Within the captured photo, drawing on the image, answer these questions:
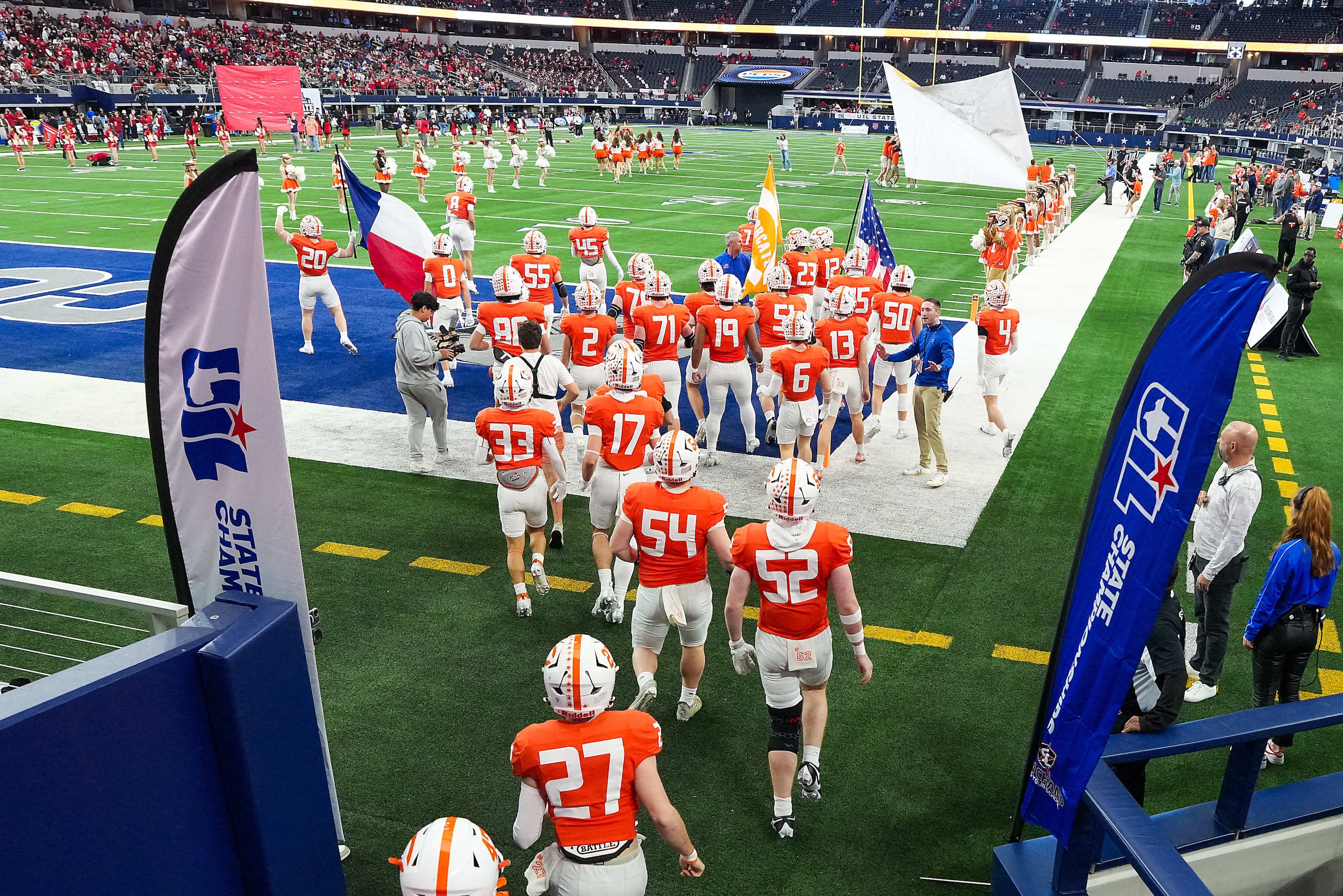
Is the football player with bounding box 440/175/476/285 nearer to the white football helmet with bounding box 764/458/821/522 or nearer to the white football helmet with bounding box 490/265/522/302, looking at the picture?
the white football helmet with bounding box 490/265/522/302

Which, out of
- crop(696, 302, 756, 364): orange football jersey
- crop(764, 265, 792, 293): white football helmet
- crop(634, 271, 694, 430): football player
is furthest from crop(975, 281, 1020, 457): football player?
crop(634, 271, 694, 430): football player

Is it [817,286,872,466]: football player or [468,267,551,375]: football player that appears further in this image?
[817,286,872,466]: football player

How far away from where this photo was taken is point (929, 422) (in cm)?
998

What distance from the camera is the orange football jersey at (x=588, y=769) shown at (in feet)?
12.7

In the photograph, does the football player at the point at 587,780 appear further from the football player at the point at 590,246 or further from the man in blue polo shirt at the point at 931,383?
the football player at the point at 590,246

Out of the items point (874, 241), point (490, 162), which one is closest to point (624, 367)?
point (874, 241)

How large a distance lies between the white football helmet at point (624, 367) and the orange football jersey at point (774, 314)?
10.4 feet

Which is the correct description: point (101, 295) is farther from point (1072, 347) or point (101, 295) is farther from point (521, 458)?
point (1072, 347)

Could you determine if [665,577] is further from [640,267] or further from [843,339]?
[640,267]

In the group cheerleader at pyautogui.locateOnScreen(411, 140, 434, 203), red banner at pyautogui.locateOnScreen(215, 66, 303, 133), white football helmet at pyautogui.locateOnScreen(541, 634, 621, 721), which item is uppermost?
red banner at pyautogui.locateOnScreen(215, 66, 303, 133)

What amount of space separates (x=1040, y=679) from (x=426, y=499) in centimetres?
571

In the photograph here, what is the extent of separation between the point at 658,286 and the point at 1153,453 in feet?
22.3

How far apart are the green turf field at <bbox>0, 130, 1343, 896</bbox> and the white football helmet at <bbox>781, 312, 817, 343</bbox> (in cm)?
200

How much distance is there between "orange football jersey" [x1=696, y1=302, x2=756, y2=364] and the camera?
398 inches
